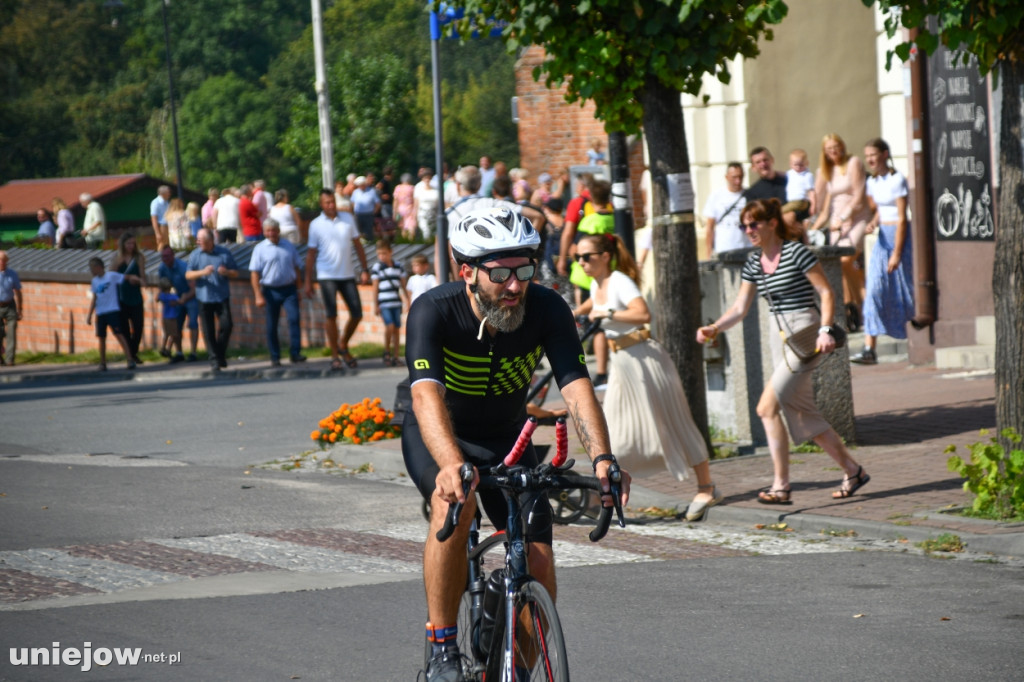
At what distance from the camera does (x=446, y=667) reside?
477cm

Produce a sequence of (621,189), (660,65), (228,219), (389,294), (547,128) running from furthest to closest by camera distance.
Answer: (547,128)
(228,219)
(389,294)
(621,189)
(660,65)

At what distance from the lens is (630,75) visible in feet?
35.1

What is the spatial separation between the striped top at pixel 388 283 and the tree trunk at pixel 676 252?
8643mm

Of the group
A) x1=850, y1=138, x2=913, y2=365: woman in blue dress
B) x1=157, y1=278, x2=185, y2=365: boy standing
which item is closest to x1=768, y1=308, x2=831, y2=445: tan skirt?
x1=850, y1=138, x2=913, y2=365: woman in blue dress

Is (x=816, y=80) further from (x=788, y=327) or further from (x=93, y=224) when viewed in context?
(x=93, y=224)

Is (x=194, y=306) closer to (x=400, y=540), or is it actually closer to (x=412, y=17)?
(x=400, y=540)

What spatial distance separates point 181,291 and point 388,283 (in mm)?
4472

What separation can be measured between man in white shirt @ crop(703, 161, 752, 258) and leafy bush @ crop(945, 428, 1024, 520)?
26.7 feet

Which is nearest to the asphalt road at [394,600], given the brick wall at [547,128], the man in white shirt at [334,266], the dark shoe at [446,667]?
the dark shoe at [446,667]

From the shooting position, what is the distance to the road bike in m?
4.40

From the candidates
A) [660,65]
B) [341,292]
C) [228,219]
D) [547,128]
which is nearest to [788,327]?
[660,65]

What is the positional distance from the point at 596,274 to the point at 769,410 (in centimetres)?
149

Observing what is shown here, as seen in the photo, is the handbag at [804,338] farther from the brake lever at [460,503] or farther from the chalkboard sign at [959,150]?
the chalkboard sign at [959,150]

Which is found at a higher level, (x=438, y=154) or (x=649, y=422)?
(x=438, y=154)
